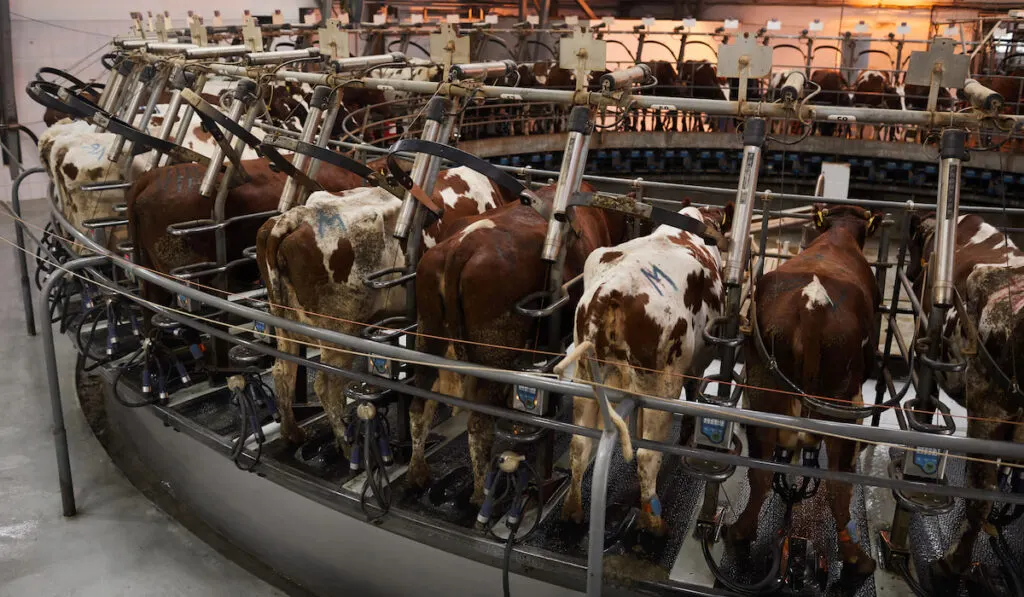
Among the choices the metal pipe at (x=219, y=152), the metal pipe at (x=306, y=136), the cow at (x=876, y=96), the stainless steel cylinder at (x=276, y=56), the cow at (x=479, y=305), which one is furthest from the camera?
the cow at (x=876, y=96)

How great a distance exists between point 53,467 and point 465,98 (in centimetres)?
338

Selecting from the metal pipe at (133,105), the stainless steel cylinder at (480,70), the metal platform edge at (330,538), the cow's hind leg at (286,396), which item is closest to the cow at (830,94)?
the stainless steel cylinder at (480,70)

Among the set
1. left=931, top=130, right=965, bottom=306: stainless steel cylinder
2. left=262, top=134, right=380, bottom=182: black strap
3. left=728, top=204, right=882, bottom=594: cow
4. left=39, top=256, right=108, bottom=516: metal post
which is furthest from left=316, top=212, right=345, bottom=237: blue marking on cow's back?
left=931, top=130, right=965, bottom=306: stainless steel cylinder

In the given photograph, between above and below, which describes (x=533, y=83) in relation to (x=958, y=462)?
above

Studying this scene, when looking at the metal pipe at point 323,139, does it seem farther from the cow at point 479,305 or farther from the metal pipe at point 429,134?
the cow at point 479,305

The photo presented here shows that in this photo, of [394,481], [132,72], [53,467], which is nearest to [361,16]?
[132,72]

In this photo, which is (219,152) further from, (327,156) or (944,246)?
(944,246)

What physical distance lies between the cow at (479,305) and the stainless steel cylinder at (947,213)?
1.49 m

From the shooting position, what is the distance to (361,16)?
51.2 feet

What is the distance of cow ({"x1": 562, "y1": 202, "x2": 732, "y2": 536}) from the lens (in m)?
3.31

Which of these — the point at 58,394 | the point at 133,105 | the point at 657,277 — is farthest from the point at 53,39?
the point at 657,277

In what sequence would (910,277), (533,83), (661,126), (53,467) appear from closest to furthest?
(910,277)
(53,467)
(533,83)
(661,126)

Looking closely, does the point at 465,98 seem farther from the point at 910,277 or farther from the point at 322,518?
the point at 910,277

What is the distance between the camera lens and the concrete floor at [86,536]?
13.3 ft
